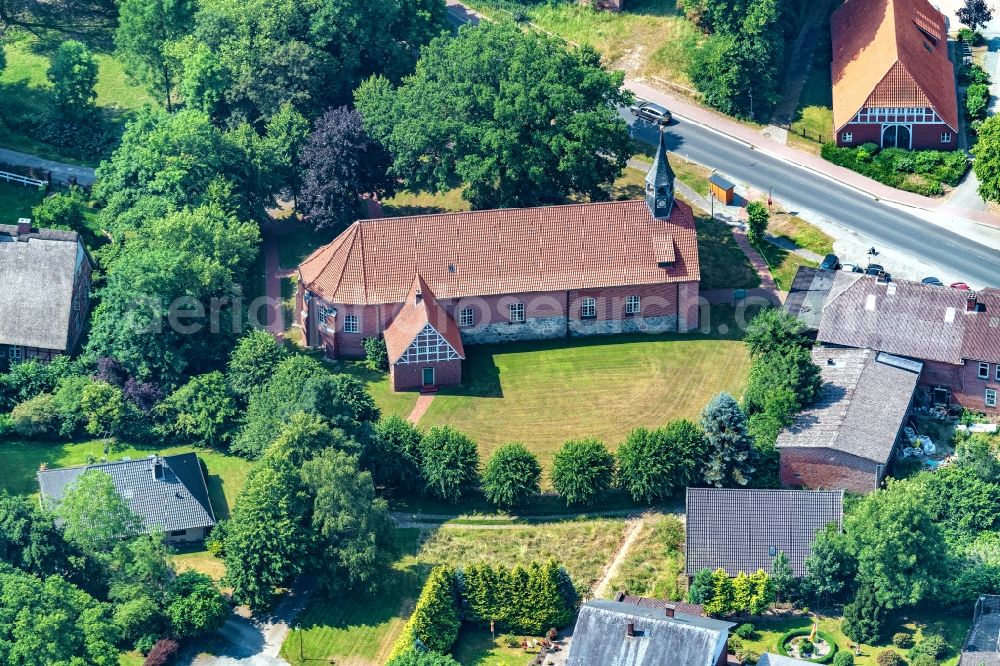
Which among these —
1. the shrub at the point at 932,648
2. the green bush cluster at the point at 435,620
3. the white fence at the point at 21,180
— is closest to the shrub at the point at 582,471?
the green bush cluster at the point at 435,620

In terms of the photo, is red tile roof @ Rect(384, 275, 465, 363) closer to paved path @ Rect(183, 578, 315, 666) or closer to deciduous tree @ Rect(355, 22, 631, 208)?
deciduous tree @ Rect(355, 22, 631, 208)

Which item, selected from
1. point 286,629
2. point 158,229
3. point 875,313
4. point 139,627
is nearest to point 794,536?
point 875,313

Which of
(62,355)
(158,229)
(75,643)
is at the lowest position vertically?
(75,643)

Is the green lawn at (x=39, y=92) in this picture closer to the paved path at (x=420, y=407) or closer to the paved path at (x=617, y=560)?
the paved path at (x=420, y=407)

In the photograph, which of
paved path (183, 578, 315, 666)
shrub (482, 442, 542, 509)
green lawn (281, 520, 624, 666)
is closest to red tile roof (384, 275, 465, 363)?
shrub (482, 442, 542, 509)

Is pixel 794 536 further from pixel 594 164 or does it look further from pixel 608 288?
pixel 594 164

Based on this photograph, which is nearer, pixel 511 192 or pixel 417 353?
pixel 417 353

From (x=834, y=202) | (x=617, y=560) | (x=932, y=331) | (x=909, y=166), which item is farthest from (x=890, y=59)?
(x=617, y=560)
